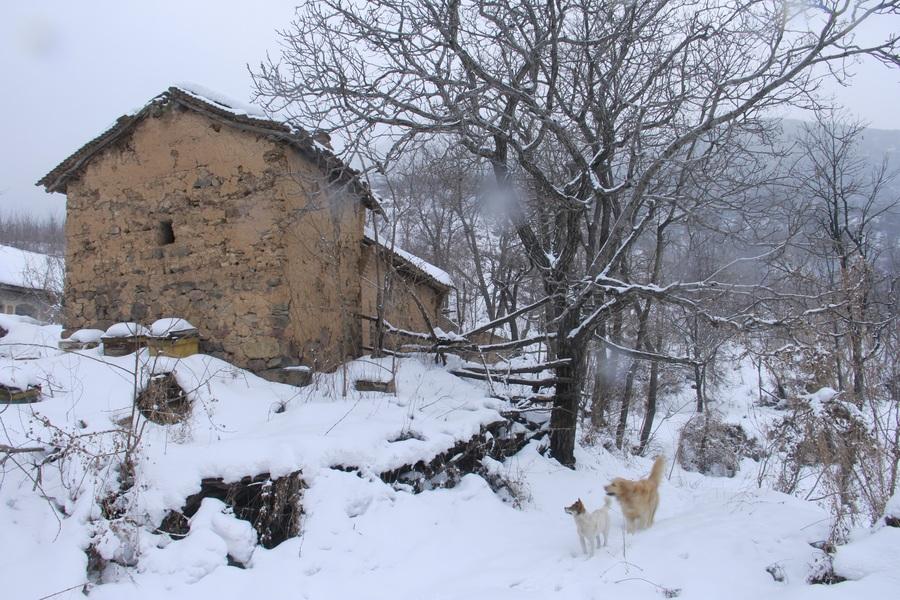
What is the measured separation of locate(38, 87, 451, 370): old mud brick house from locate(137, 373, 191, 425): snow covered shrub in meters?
1.42

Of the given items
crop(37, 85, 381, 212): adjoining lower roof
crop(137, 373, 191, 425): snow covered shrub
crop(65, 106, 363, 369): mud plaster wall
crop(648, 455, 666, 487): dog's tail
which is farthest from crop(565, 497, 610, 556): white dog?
crop(37, 85, 381, 212): adjoining lower roof

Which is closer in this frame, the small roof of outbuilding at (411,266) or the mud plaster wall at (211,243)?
the mud plaster wall at (211,243)

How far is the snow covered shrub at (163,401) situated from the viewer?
209 inches

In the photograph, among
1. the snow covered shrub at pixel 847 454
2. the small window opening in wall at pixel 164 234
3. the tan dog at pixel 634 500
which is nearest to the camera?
the snow covered shrub at pixel 847 454

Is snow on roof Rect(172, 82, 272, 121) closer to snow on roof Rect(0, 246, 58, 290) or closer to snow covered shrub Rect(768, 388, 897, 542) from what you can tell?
snow covered shrub Rect(768, 388, 897, 542)

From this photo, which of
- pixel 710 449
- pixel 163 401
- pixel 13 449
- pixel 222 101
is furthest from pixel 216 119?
pixel 710 449

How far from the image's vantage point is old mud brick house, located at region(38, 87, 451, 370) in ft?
25.1

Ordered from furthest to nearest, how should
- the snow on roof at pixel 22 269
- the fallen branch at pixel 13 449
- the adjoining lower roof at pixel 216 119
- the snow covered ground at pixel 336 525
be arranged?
the snow on roof at pixel 22 269, the adjoining lower roof at pixel 216 119, the fallen branch at pixel 13 449, the snow covered ground at pixel 336 525

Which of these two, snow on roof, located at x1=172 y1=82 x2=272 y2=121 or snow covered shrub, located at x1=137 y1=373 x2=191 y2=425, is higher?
snow on roof, located at x1=172 y1=82 x2=272 y2=121

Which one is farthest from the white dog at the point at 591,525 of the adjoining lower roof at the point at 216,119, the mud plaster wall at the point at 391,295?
the mud plaster wall at the point at 391,295

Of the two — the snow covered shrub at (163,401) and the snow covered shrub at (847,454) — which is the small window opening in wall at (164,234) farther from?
the snow covered shrub at (847,454)

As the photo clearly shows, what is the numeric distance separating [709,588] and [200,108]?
8.28 m

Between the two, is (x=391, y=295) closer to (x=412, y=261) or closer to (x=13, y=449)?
(x=412, y=261)

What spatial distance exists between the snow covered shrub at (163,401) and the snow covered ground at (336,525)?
0.11 metres
